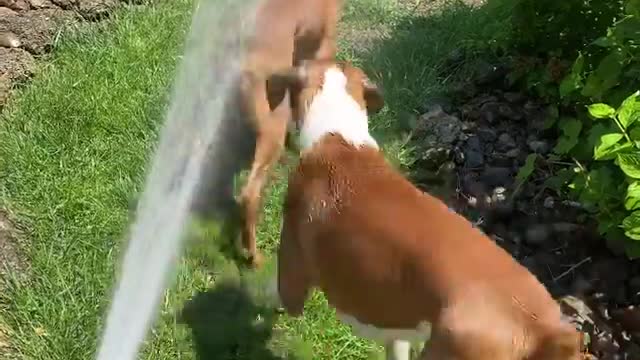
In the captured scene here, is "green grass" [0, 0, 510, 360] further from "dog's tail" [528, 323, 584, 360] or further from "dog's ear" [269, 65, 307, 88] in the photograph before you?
"dog's tail" [528, 323, 584, 360]

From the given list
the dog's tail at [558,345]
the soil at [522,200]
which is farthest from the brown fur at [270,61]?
the dog's tail at [558,345]

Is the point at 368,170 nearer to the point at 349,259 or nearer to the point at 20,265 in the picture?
the point at 349,259

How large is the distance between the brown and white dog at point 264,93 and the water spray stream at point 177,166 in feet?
0.39

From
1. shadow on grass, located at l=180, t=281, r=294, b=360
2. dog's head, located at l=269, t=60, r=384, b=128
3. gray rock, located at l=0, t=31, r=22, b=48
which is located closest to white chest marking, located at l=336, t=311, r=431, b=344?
shadow on grass, located at l=180, t=281, r=294, b=360

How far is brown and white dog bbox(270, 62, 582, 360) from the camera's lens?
2.40 metres

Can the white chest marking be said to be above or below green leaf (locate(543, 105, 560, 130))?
above

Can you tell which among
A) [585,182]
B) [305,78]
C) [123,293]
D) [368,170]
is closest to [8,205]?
[123,293]

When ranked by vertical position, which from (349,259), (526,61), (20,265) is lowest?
(20,265)

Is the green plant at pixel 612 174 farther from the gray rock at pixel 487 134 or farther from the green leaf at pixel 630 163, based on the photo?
the gray rock at pixel 487 134

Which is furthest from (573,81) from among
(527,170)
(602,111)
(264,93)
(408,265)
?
(408,265)

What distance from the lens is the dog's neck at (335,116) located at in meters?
3.06

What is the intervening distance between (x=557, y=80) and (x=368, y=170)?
1364 millimetres

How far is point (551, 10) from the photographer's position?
162 inches

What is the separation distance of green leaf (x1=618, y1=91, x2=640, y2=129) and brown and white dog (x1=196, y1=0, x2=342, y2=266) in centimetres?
106
